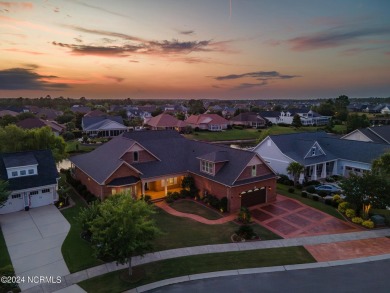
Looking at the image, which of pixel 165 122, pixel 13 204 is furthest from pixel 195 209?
pixel 165 122

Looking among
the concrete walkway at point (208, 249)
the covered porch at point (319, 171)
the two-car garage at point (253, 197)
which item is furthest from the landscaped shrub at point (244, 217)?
the covered porch at point (319, 171)

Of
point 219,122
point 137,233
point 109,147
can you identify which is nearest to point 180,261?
point 137,233

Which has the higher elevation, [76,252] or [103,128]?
[103,128]

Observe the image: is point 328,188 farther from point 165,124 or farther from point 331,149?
point 165,124

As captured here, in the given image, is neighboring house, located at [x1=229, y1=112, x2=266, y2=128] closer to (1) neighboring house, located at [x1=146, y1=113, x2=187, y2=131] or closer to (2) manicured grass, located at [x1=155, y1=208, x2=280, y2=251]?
(1) neighboring house, located at [x1=146, y1=113, x2=187, y2=131]

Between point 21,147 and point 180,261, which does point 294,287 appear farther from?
point 21,147

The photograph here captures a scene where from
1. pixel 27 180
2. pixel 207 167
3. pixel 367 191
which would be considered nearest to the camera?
pixel 367 191
